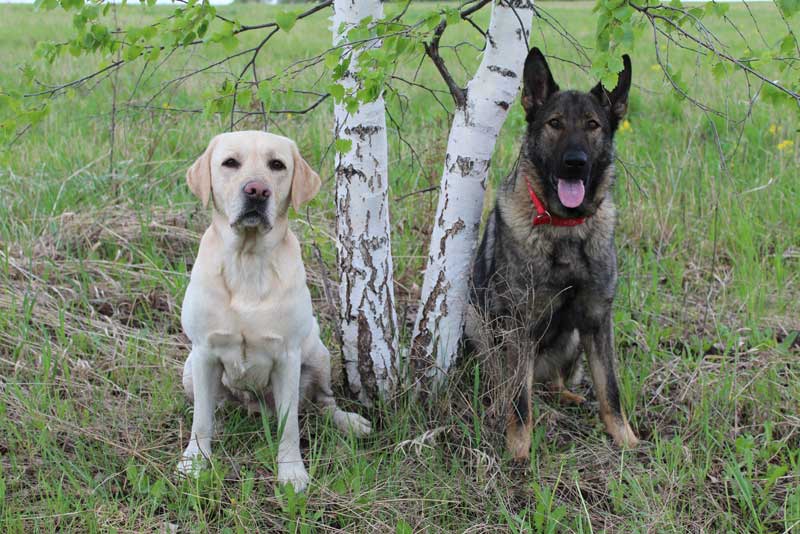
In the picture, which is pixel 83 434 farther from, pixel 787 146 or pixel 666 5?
pixel 787 146

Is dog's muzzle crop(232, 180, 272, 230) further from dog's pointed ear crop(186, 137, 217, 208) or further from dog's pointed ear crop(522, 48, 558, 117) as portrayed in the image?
dog's pointed ear crop(522, 48, 558, 117)

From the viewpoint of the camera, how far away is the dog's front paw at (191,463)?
2.79 meters

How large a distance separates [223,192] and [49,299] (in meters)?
1.69

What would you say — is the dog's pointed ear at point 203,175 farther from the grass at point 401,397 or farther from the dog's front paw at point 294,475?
the dog's front paw at point 294,475

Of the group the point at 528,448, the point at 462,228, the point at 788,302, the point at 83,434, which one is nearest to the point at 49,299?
the point at 83,434

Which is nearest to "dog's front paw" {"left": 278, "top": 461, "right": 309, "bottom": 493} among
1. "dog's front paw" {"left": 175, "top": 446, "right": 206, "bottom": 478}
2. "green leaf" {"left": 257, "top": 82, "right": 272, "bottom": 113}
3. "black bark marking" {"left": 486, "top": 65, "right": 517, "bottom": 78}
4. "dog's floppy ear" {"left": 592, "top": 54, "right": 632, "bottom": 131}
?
"dog's front paw" {"left": 175, "top": 446, "right": 206, "bottom": 478}

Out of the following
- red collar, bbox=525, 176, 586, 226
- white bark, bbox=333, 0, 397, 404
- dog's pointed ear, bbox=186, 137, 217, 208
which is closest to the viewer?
dog's pointed ear, bbox=186, 137, 217, 208

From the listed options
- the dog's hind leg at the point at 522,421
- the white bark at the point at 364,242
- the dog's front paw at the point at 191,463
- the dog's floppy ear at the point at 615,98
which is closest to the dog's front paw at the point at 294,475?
the dog's front paw at the point at 191,463

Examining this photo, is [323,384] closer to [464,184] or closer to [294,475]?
[294,475]

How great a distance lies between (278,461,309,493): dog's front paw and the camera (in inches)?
112

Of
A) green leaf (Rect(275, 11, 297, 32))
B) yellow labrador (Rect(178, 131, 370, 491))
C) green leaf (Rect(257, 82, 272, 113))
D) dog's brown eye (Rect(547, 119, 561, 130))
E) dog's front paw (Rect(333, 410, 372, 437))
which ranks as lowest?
dog's front paw (Rect(333, 410, 372, 437))

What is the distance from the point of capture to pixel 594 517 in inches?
108

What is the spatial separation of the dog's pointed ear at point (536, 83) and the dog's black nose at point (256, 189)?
1.25 meters

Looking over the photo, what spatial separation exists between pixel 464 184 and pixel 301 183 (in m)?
0.70
